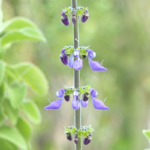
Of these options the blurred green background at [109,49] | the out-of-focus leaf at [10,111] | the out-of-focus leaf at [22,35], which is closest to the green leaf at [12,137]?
the out-of-focus leaf at [10,111]

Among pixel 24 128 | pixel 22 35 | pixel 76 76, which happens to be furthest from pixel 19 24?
pixel 76 76

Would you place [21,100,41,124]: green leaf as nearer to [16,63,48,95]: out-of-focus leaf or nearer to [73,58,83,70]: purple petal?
[16,63,48,95]: out-of-focus leaf

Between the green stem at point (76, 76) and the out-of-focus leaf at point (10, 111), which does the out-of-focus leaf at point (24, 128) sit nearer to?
the out-of-focus leaf at point (10, 111)

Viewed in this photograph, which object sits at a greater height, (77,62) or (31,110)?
(31,110)

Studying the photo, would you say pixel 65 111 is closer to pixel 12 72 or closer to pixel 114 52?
pixel 114 52

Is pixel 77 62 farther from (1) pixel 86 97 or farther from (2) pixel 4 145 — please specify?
(2) pixel 4 145

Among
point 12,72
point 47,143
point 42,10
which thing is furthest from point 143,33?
point 47,143
